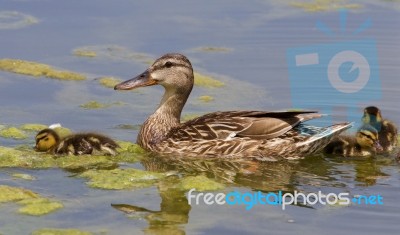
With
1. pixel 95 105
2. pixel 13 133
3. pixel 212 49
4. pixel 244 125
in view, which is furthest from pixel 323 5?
pixel 13 133

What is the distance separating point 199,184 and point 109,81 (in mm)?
3441

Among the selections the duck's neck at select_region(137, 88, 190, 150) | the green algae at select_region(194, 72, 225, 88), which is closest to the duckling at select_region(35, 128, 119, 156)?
the duck's neck at select_region(137, 88, 190, 150)

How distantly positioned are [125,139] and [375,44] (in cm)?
415

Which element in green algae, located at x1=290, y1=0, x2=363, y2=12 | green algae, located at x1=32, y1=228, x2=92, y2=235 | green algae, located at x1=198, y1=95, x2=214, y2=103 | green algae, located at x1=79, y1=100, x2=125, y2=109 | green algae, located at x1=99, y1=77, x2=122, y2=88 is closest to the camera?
green algae, located at x1=32, y1=228, x2=92, y2=235

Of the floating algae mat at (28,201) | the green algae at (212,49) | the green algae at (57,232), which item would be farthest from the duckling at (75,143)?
the green algae at (212,49)

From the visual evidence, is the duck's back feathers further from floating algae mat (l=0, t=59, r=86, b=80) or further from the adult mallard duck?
floating algae mat (l=0, t=59, r=86, b=80)

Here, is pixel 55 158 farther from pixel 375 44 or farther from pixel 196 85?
pixel 375 44

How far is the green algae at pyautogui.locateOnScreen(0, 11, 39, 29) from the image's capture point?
545 inches

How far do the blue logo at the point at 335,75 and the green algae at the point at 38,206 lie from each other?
3943 millimetres

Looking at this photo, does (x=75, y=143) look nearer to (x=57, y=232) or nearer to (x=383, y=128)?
(x=57, y=232)

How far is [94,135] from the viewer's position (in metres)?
9.92

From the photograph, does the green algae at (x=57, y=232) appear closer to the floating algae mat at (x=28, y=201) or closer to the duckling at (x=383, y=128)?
the floating algae mat at (x=28, y=201)

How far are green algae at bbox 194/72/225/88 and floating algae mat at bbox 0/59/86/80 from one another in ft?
4.15

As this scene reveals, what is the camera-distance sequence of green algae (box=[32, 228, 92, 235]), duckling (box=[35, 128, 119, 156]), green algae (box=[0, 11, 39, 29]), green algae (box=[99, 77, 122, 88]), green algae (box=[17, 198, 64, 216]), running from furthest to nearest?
green algae (box=[0, 11, 39, 29]) < green algae (box=[99, 77, 122, 88]) < duckling (box=[35, 128, 119, 156]) < green algae (box=[17, 198, 64, 216]) < green algae (box=[32, 228, 92, 235])
